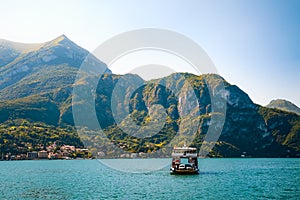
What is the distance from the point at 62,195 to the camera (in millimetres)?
57500

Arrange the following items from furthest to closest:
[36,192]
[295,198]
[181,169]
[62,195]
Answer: [181,169] < [36,192] < [62,195] < [295,198]

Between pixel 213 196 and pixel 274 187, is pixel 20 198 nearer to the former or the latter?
pixel 213 196

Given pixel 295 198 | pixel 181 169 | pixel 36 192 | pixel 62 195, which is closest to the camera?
pixel 295 198

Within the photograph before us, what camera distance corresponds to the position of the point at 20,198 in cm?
5416

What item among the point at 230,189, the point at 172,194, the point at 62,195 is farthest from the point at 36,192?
the point at 230,189

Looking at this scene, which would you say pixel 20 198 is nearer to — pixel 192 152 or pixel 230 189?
pixel 230 189

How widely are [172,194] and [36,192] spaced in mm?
23755

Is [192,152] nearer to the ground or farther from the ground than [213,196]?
farther from the ground

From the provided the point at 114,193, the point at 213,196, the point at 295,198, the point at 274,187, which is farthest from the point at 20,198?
the point at 274,187

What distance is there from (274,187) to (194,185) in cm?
1547

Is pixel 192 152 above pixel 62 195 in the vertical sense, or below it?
above

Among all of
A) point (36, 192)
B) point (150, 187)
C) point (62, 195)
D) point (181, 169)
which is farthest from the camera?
point (181, 169)

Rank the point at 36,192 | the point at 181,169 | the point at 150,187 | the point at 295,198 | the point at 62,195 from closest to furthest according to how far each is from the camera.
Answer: the point at 295,198
the point at 62,195
the point at 36,192
the point at 150,187
the point at 181,169

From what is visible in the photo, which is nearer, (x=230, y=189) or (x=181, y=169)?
(x=230, y=189)
